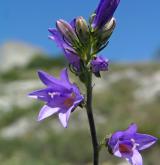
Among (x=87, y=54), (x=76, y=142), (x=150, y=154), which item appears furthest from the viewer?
(x=76, y=142)

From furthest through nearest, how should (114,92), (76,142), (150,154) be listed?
(114,92)
(76,142)
(150,154)

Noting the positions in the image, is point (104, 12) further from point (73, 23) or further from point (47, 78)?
point (47, 78)

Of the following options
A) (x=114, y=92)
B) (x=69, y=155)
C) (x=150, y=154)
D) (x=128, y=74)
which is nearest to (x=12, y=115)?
(x=114, y=92)

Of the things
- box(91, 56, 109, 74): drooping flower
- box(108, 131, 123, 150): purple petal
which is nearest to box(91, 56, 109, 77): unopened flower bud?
box(91, 56, 109, 74): drooping flower

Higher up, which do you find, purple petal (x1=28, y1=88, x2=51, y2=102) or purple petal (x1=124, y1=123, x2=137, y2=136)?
purple petal (x1=28, y1=88, x2=51, y2=102)

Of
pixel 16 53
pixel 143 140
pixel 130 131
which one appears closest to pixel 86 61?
pixel 130 131

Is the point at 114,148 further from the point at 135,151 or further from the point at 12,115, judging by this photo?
the point at 12,115

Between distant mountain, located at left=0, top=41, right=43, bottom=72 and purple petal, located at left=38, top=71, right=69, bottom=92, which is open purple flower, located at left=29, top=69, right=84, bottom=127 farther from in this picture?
distant mountain, located at left=0, top=41, right=43, bottom=72

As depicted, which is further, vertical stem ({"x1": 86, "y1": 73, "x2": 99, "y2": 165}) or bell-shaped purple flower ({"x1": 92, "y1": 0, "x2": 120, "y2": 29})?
bell-shaped purple flower ({"x1": 92, "y1": 0, "x2": 120, "y2": 29})

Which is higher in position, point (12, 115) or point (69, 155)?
point (12, 115)
